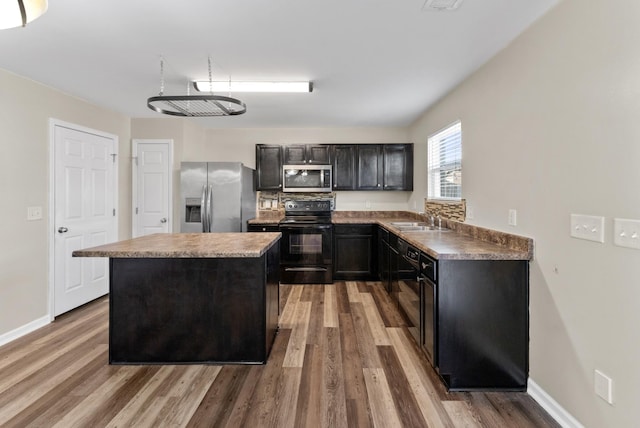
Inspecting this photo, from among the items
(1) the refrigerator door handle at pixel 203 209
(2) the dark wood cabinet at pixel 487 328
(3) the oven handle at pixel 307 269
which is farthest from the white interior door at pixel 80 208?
(2) the dark wood cabinet at pixel 487 328

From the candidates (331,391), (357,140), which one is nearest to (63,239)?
(331,391)

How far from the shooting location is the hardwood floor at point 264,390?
6.04 feet

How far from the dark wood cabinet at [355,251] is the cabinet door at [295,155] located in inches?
45.7

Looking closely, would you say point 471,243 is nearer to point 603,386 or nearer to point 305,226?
point 603,386

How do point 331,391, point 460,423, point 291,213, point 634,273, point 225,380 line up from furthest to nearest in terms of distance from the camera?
point 291,213
point 225,380
point 331,391
point 460,423
point 634,273

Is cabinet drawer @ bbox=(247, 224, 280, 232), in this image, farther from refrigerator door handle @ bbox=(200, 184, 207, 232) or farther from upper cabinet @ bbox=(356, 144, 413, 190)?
upper cabinet @ bbox=(356, 144, 413, 190)

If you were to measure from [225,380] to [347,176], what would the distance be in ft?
11.2

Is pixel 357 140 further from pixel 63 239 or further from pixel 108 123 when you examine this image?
pixel 63 239

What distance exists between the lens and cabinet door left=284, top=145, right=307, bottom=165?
4938 millimetres

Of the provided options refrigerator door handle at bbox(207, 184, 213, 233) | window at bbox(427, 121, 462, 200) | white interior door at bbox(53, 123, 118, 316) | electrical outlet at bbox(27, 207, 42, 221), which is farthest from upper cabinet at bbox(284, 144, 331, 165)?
electrical outlet at bbox(27, 207, 42, 221)

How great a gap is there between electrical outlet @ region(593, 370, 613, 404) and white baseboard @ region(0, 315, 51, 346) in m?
4.36

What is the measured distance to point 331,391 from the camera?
2094 mm

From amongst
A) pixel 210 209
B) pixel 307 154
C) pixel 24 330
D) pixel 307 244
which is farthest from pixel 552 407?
pixel 24 330

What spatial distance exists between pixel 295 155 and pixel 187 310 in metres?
3.08
